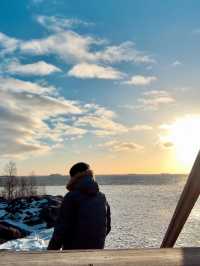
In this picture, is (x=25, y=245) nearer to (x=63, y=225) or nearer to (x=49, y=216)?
(x=63, y=225)

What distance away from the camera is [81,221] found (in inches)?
133

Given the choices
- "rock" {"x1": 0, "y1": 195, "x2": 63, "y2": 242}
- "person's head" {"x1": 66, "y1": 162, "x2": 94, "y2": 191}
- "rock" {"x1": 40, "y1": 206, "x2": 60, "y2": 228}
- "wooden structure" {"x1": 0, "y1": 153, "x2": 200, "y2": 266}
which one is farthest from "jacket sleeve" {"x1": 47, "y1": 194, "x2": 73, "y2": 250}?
"rock" {"x1": 40, "y1": 206, "x2": 60, "y2": 228}

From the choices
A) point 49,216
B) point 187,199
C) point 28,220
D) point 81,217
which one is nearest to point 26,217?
point 28,220

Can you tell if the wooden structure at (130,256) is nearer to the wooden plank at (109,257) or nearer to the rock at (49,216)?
the wooden plank at (109,257)

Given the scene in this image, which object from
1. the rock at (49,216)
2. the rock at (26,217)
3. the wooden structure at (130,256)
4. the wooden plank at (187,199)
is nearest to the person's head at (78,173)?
the wooden plank at (187,199)

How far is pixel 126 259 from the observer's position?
1.71 meters

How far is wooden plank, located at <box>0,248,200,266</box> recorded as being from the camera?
1669 millimetres

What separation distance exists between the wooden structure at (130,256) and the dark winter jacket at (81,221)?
1436 millimetres

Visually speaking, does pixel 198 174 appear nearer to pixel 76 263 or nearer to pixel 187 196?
pixel 187 196

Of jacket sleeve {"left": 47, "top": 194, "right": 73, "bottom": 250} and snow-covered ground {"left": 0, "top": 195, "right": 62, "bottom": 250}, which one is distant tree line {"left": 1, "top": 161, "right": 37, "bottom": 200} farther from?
jacket sleeve {"left": 47, "top": 194, "right": 73, "bottom": 250}

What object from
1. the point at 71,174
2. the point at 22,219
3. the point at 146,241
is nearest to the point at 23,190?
the point at 22,219

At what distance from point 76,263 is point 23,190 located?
95180mm

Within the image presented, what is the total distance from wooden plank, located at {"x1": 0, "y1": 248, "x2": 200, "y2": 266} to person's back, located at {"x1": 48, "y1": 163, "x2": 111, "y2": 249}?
144 centimetres

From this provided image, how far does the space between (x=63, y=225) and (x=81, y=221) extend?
0.16 metres
